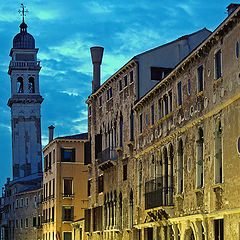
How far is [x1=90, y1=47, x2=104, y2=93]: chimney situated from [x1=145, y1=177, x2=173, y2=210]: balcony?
18.4 m

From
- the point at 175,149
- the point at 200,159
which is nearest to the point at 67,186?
the point at 175,149

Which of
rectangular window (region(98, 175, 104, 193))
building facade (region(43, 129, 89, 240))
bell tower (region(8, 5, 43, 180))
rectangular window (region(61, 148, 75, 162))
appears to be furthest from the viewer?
bell tower (region(8, 5, 43, 180))

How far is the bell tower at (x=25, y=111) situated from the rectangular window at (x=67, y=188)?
104 ft

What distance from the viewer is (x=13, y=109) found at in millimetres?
100438

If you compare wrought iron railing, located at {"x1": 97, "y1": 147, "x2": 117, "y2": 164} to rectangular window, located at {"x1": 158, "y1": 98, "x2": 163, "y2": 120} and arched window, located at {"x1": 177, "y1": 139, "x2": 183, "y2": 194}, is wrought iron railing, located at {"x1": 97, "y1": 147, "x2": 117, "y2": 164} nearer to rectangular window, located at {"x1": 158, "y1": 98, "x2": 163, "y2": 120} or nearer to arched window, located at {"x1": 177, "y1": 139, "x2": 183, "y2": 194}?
rectangular window, located at {"x1": 158, "y1": 98, "x2": 163, "y2": 120}

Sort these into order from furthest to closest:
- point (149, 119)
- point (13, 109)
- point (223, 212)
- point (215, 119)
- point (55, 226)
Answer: point (13, 109) → point (55, 226) → point (149, 119) → point (215, 119) → point (223, 212)

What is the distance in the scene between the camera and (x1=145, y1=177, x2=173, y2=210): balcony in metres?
34.1

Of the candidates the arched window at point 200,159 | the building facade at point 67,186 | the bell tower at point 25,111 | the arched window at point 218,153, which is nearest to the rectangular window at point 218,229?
the arched window at point 218,153

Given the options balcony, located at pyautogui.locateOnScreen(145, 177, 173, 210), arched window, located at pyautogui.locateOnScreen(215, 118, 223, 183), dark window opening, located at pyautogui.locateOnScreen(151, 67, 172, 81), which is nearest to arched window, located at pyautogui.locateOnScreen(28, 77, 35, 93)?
dark window opening, located at pyautogui.locateOnScreen(151, 67, 172, 81)

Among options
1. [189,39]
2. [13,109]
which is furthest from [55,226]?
[13,109]

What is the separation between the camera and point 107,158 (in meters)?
48.9

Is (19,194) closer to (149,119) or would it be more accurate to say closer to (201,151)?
(149,119)

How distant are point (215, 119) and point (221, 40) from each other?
308cm

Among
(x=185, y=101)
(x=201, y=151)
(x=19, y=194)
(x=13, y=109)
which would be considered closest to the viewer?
(x=201, y=151)
